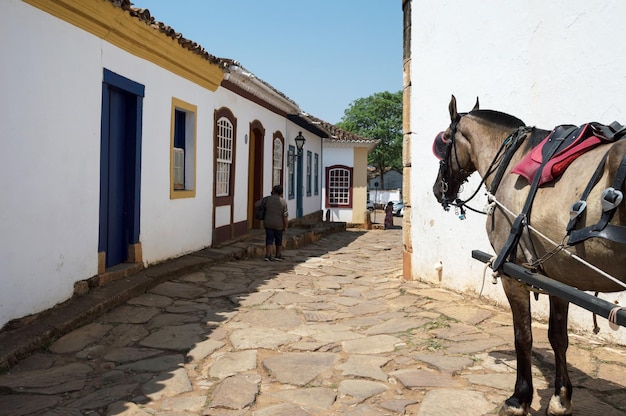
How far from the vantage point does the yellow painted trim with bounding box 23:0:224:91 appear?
566 cm

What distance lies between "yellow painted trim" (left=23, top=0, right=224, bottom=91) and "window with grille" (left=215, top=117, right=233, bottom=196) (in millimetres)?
1233

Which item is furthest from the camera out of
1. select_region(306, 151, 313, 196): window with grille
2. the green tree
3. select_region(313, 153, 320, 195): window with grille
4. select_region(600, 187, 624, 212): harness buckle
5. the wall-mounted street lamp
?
the green tree

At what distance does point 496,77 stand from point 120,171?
202 inches

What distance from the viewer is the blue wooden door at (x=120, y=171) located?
267 inches

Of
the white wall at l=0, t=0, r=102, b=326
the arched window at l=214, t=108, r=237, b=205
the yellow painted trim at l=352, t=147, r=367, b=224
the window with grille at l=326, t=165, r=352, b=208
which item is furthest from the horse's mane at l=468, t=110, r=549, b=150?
the window with grille at l=326, t=165, r=352, b=208

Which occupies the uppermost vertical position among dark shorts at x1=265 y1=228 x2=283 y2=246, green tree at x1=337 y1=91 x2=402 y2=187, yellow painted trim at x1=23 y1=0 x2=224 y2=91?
green tree at x1=337 y1=91 x2=402 y2=187

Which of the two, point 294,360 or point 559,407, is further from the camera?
point 294,360

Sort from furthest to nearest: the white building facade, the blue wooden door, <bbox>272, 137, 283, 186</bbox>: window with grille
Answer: <bbox>272, 137, 283, 186</bbox>: window with grille
the blue wooden door
the white building facade

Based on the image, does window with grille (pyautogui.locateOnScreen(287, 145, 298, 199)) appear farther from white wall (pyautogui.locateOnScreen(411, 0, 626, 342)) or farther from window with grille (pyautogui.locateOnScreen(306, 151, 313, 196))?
white wall (pyautogui.locateOnScreen(411, 0, 626, 342))

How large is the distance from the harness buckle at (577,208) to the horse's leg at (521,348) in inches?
33.8

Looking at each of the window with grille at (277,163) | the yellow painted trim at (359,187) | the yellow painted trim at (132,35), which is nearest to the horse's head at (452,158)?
the yellow painted trim at (132,35)

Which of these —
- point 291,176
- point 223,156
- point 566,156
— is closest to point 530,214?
point 566,156

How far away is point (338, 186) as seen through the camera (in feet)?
76.6

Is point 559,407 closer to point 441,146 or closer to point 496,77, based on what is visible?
point 441,146
